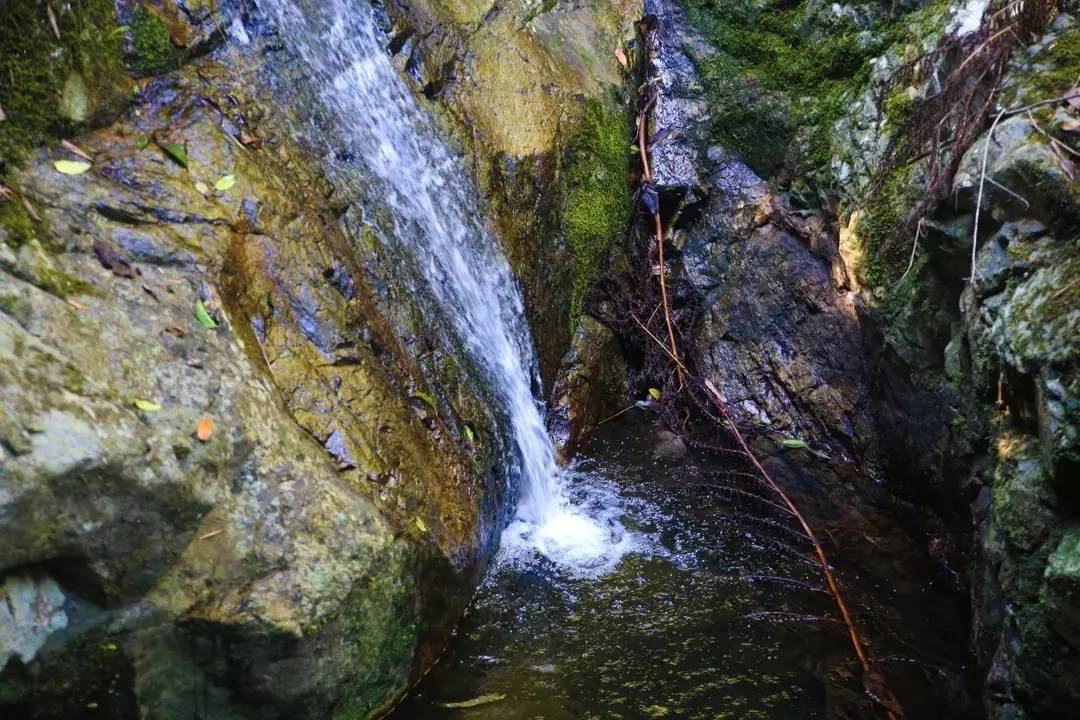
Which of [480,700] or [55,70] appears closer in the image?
[55,70]

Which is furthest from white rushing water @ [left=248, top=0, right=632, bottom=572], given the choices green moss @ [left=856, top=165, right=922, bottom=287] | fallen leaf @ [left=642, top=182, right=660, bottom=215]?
green moss @ [left=856, top=165, right=922, bottom=287]

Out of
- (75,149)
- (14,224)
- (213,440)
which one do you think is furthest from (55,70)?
(213,440)

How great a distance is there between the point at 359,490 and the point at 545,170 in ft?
9.76

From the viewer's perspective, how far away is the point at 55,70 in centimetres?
303

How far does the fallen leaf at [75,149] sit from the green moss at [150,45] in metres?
0.57

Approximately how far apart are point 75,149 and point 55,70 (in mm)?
311

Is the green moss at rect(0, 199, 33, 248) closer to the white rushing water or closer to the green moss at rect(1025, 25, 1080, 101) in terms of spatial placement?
the white rushing water

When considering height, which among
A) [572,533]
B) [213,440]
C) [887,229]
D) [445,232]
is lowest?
[213,440]

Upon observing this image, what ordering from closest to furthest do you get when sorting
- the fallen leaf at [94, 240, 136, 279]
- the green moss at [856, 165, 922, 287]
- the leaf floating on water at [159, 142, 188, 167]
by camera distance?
the fallen leaf at [94, 240, 136, 279], the leaf floating on water at [159, 142, 188, 167], the green moss at [856, 165, 922, 287]

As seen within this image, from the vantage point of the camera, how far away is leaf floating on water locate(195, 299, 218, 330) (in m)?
2.90

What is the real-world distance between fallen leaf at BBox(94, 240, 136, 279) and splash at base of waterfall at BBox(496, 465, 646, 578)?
2.31 m

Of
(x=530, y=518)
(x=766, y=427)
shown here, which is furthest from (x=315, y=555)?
(x=766, y=427)

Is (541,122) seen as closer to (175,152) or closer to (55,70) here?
(175,152)

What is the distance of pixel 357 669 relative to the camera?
2.90 meters
